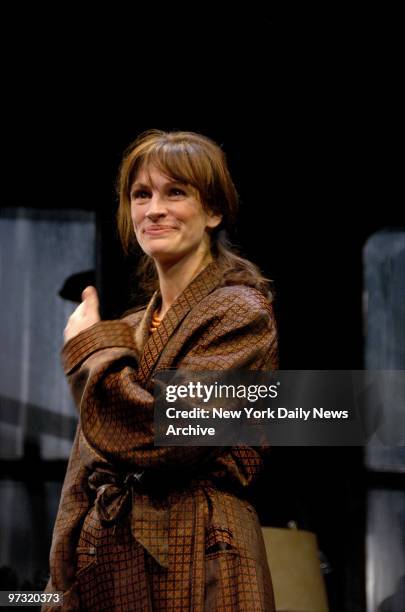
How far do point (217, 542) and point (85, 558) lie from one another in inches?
6.7

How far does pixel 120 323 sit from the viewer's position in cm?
137

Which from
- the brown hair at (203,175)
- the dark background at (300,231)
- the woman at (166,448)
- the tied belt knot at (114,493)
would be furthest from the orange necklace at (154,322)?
the dark background at (300,231)

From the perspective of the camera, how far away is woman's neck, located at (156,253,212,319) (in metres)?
1.46

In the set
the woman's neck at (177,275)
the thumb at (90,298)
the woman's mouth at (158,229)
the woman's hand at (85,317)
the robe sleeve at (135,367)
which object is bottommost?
the robe sleeve at (135,367)

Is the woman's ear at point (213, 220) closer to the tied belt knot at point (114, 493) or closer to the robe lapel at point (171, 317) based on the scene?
the robe lapel at point (171, 317)

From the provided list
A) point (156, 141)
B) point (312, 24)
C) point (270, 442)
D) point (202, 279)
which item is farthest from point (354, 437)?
point (312, 24)

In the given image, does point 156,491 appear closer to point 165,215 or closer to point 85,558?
point 85,558

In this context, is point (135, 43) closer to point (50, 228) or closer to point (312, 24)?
point (312, 24)

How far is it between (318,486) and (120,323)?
2.71 ft

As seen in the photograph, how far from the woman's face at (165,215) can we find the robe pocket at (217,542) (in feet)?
1.19

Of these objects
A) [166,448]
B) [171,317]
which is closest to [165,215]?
[171,317]

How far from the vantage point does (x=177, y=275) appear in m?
1.47

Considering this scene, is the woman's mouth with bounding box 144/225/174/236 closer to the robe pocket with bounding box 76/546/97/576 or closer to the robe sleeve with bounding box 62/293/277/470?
the robe sleeve with bounding box 62/293/277/470

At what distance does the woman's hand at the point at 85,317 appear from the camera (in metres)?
1.38
